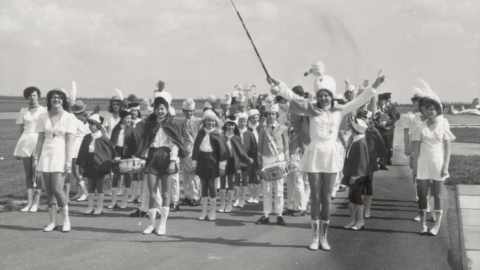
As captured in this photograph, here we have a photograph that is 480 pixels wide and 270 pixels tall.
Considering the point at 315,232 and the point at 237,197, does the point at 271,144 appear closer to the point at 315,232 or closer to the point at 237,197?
the point at 237,197

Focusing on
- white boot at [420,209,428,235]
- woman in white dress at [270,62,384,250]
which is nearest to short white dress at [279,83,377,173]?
woman in white dress at [270,62,384,250]

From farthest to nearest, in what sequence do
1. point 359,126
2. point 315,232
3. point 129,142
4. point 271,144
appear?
point 129,142, point 271,144, point 359,126, point 315,232

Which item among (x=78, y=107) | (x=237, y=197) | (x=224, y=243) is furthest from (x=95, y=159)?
(x=224, y=243)

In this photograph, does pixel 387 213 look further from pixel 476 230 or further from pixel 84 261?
pixel 84 261

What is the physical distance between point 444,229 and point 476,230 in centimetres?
45

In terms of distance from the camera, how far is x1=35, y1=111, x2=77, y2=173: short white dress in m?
8.53

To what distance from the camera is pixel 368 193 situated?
31.6 ft

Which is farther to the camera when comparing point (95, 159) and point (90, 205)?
point (90, 205)

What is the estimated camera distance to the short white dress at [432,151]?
336 inches

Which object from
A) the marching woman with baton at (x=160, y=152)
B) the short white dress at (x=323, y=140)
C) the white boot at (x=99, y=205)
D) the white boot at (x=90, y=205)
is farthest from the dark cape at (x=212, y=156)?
the short white dress at (x=323, y=140)

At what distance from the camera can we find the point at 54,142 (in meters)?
8.65

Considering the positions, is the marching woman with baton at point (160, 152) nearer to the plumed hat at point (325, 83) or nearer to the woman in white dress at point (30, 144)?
the plumed hat at point (325, 83)

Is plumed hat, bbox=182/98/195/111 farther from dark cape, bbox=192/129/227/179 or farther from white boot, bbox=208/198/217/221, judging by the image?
white boot, bbox=208/198/217/221

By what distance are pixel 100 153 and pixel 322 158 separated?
4423mm
